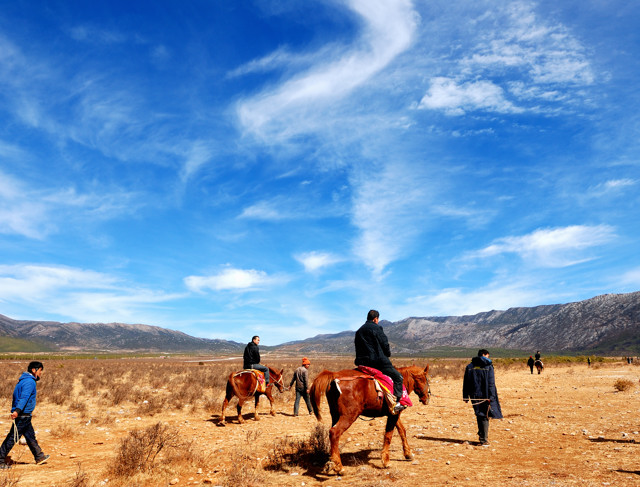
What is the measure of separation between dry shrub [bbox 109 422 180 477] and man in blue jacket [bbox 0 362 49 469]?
89.0 inches

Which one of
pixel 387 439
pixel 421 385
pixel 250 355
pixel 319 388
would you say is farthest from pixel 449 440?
pixel 250 355

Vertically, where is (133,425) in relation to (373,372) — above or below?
below

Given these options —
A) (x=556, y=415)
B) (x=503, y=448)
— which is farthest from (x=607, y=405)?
(x=503, y=448)

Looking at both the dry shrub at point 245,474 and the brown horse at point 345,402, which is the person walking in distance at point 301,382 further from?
the brown horse at point 345,402

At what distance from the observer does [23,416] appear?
354 inches

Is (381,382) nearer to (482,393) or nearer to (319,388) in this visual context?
(319,388)

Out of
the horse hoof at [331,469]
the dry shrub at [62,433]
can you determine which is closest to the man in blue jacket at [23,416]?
the dry shrub at [62,433]

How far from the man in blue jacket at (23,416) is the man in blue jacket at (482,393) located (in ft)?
34.3

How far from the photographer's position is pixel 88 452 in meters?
10.6

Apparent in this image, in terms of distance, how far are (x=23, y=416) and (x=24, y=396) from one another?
1.41 ft

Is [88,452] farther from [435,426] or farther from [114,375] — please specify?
[114,375]

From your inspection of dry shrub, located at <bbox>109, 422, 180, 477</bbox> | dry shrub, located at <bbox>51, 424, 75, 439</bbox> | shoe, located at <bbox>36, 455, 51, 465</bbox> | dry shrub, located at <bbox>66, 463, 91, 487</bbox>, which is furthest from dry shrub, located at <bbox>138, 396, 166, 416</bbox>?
dry shrub, located at <bbox>66, 463, 91, 487</bbox>

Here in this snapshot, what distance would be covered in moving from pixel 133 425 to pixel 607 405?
1921 cm

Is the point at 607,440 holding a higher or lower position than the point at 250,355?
lower
